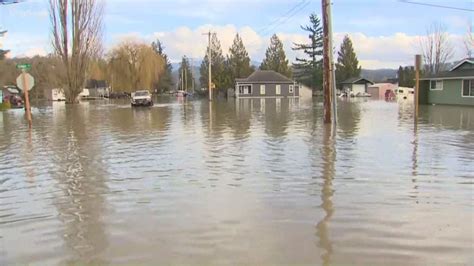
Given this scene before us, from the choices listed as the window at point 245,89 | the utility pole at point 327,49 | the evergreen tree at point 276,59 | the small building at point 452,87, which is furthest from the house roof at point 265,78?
the utility pole at point 327,49

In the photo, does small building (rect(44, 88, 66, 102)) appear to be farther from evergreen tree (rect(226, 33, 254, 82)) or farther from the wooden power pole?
the wooden power pole

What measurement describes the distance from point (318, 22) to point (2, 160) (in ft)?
324

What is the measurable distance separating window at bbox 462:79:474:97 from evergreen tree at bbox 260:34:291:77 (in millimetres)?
65379

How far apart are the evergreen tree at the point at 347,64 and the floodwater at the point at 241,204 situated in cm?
8869

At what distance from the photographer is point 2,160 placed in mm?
11906

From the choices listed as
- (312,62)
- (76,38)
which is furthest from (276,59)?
(76,38)

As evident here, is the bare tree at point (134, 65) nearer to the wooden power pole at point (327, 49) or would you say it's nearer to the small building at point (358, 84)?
the small building at point (358, 84)

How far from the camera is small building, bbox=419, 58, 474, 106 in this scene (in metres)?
36.7

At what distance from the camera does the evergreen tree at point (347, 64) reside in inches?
3937

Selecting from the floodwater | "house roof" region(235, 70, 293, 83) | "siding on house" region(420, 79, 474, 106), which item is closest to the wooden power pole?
the floodwater

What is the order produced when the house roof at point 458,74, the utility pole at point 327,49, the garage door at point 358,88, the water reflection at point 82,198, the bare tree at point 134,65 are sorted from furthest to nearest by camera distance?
1. the garage door at point 358,88
2. the bare tree at point 134,65
3. the house roof at point 458,74
4. the utility pole at point 327,49
5. the water reflection at point 82,198

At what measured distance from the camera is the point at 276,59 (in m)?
106

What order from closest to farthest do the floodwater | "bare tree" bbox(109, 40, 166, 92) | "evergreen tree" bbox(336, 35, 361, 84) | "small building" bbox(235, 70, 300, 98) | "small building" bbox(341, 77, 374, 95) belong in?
the floodwater
"small building" bbox(235, 70, 300, 98)
"bare tree" bbox(109, 40, 166, 92)
"small building" bbox(341, 77, 374, 95)
"evergreen tree" bbox(336, 35, 361, 84)

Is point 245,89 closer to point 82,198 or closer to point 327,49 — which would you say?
point 327,49
